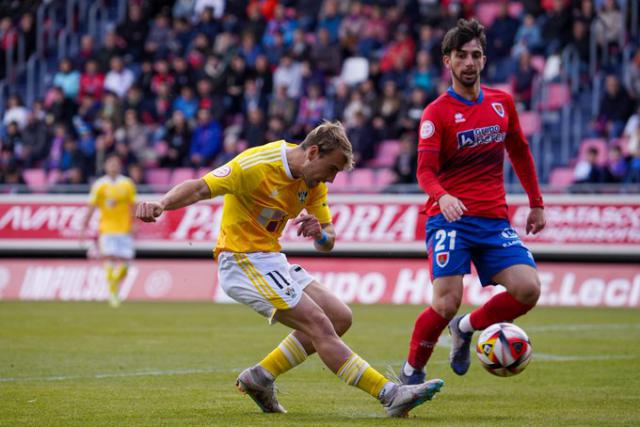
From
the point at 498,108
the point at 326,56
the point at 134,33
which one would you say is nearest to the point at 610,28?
the point at 326,56

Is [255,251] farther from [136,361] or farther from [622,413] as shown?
[136,361]

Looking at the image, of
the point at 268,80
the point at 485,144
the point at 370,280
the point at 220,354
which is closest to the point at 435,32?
the point at 268,80

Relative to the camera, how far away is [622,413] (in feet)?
25.4

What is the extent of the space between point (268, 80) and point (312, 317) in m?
17.3

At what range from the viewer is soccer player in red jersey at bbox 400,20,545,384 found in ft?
27.4

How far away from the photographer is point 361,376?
24.7ft

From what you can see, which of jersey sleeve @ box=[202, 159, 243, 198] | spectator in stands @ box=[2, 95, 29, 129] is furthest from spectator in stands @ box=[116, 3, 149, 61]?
jersey sleeve @ box=[202, 159, 243, 198]

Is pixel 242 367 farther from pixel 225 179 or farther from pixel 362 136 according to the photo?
pixel 362 136

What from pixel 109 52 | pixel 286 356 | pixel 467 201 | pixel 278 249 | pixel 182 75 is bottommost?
pixel 286 356

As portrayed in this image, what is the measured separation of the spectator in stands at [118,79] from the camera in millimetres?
26562

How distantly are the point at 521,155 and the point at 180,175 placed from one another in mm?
15793

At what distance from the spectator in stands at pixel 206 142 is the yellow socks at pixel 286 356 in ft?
51.8

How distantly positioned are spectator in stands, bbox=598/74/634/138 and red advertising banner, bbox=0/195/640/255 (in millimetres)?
2016

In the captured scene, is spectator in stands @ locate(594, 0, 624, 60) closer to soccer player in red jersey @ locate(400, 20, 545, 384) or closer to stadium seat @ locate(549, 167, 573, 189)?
stadium seat @ locate(549, 167, 573, 189)
